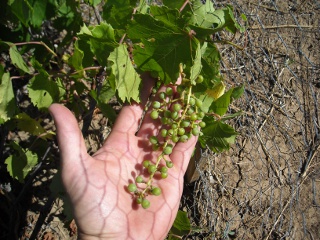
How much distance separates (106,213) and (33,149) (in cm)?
76

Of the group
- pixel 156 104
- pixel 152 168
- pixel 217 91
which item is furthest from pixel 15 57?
pixel 217 91

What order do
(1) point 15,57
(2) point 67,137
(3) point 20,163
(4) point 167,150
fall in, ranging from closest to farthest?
1. (2) point 67,137
2. (4) point 167,150
3. (1) point 15,57
4. (3) point 20,163

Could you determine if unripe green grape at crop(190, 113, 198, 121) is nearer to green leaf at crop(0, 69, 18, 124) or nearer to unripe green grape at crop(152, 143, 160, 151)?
unripe green grape at crop(152, 143, 160, 151)

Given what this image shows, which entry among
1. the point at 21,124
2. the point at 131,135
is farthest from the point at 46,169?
the point at 131,135

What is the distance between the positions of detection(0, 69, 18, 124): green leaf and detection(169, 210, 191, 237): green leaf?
825mm

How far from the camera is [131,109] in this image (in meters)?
1.47

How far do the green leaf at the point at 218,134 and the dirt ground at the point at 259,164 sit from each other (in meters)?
0.52

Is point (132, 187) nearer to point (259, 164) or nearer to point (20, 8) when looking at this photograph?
point (20, 8)

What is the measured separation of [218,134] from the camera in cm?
144

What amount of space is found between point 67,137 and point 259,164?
157 centimetres

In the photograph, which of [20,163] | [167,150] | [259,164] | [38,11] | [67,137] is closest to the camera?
[67,137]

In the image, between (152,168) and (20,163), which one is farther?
(20,163)

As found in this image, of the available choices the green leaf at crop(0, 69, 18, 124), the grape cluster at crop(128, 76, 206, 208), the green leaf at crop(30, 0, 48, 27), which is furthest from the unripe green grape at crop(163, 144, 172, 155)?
the green leaf at crop(30, 0, 48, 27)

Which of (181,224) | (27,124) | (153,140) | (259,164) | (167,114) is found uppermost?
(167,114)
